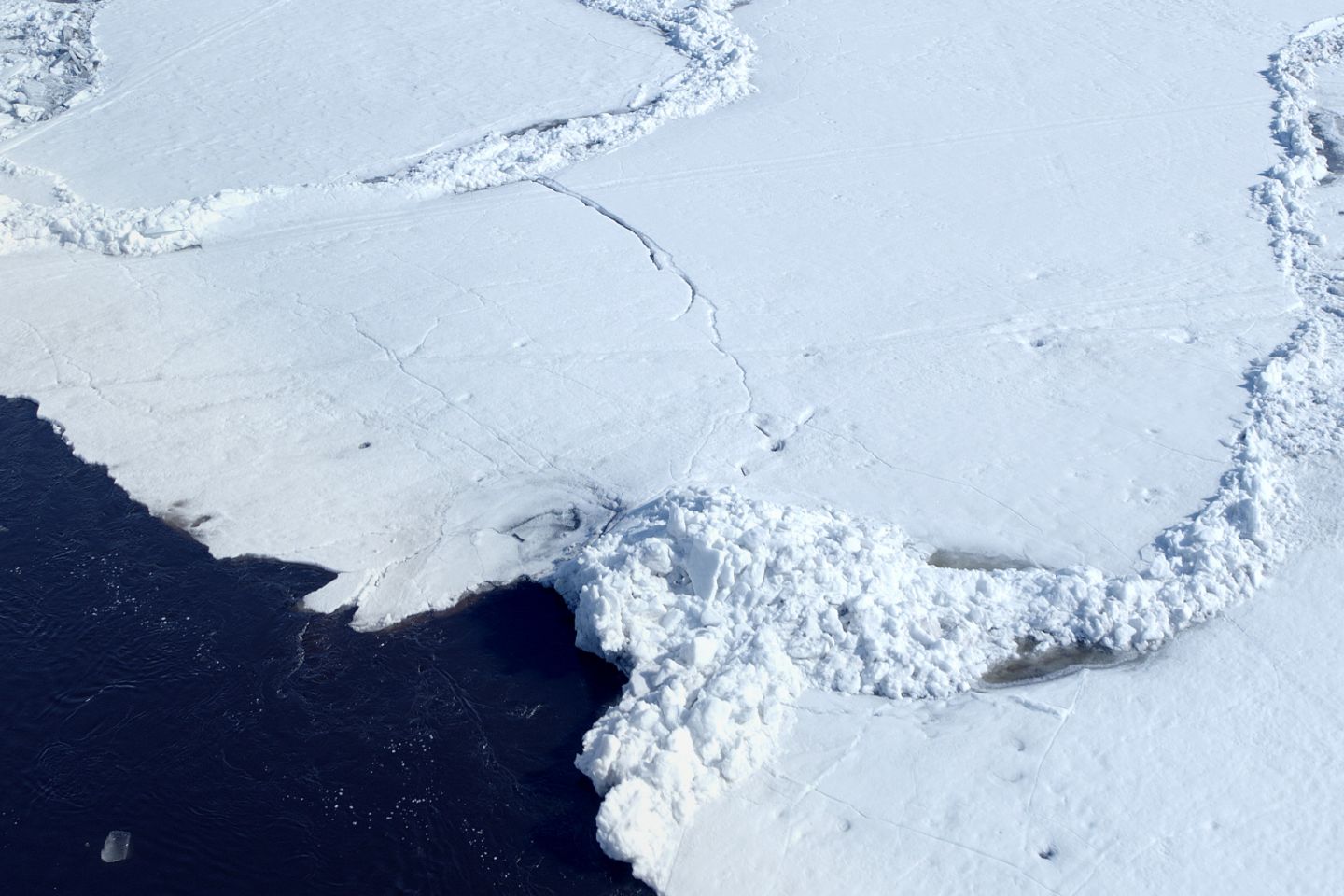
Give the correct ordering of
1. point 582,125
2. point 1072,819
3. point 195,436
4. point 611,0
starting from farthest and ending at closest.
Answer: point 611,0 → point 582,125 → point 195,436 → point 1072,819

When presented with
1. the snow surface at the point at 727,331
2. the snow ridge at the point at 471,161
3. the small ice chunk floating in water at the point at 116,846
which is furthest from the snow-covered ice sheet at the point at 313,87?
the small ice chunk floating in water at the point at 116,846

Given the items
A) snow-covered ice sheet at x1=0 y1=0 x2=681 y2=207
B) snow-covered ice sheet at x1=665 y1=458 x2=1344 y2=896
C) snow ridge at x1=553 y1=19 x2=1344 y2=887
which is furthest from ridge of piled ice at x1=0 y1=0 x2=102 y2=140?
snow-covered ice sheet at x1=665 y1=458 x2=1344 y2=896

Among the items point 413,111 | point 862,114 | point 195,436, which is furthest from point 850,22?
point 195,436

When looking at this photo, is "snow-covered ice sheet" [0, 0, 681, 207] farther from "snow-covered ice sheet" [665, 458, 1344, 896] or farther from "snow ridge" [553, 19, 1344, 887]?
"snow-covered ice sheet" [665, 458, 1344, 896]

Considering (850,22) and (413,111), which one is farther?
(850,22)

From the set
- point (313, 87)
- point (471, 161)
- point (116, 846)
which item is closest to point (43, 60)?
point (313, 87)

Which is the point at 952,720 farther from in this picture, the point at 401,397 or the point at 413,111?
the point at 413,111

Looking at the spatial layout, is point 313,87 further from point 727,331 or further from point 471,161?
point 727,331
